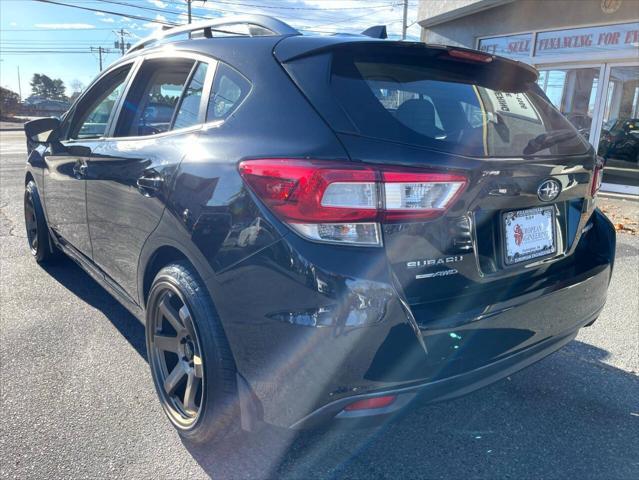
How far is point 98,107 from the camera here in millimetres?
3570

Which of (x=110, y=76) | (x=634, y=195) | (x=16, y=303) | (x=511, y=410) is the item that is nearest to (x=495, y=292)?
(x=511, y=410)

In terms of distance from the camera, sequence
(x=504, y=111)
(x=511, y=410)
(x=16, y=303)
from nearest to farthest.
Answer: (x=504, y=111) < (x=511, y=410) < (x=16, y=303)

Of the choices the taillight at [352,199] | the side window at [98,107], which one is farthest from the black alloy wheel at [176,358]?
the side window at [98,107]

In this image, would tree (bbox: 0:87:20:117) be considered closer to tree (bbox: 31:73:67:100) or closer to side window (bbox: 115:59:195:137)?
tree (bbox: 31:73:67:100)

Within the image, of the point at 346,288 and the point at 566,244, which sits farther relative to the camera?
the point at 566,244

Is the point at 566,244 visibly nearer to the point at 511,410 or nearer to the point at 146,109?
the point at 511,410

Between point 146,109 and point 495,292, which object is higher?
point 146,109

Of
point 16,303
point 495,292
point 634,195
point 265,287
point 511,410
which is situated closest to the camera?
point 265,287

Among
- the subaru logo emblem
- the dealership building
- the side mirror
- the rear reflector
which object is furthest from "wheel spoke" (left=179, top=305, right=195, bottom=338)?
the dealership building

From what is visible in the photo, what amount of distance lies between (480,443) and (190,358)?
137 cm

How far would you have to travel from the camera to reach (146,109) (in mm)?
2938

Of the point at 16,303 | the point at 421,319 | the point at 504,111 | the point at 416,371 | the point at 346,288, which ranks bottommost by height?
the point at 16,303

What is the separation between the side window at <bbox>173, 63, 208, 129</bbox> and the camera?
7.95ft

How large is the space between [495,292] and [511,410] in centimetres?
101
